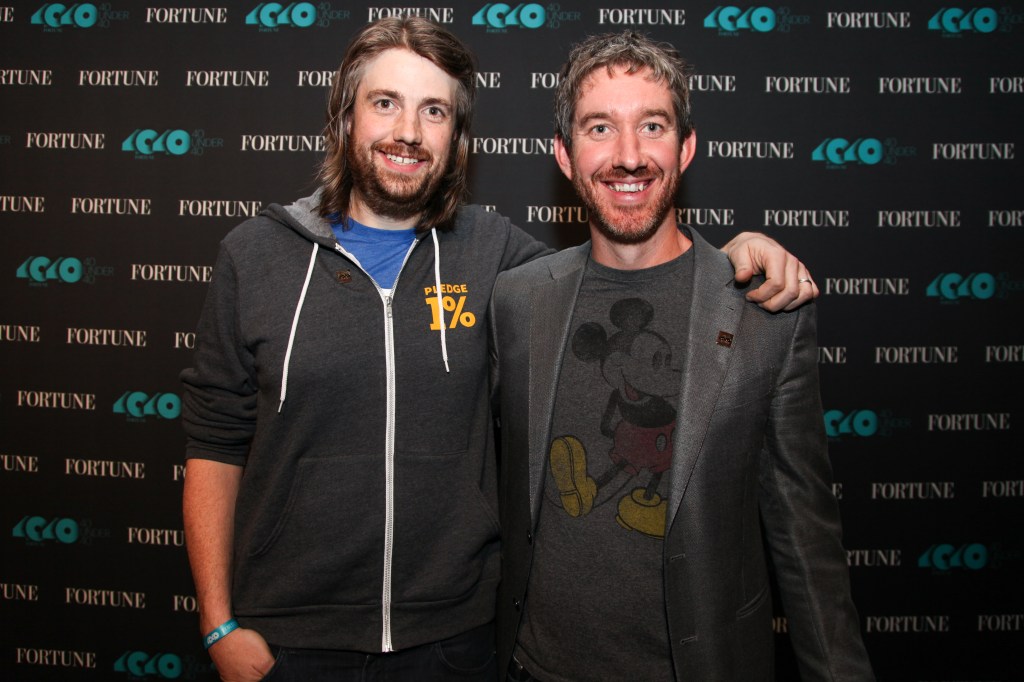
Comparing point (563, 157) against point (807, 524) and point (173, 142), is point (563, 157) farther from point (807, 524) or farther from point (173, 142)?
point (173, 142)

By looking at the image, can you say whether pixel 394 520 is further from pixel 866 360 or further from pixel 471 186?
pixel 866 360

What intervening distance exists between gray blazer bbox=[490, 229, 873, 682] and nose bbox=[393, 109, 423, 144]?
1.80 ft

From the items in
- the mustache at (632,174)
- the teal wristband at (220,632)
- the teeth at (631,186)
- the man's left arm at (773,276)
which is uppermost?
the mustache at (632,174)

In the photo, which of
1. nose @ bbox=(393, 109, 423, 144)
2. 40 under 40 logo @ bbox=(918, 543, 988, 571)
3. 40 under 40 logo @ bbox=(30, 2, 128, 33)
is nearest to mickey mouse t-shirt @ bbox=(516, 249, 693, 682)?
nose @ bbox=(393, 109, 423, 144)

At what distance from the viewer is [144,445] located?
239 centimetres

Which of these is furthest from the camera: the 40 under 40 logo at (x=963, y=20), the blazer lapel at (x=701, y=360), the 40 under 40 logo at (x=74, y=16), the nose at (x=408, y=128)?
the 40 under 40 logo at (x=74, y=16)

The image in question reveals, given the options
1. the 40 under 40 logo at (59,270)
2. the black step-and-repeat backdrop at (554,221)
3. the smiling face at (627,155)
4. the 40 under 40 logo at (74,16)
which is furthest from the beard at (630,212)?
the 40 under 40 logo at (74,16)

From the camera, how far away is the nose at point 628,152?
4.52 feet

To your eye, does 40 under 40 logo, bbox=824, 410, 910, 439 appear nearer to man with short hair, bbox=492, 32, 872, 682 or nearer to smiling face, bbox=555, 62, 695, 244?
man with short hair, bbox=492, 32, 872, 682

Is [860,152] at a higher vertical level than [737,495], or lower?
higher

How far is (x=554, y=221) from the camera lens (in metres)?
2.29

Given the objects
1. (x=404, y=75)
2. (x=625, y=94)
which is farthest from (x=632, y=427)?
(x=404, y=75)

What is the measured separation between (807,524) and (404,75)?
134cm

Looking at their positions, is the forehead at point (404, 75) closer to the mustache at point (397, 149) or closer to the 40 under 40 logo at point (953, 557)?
the mustache at point (397, 149)
